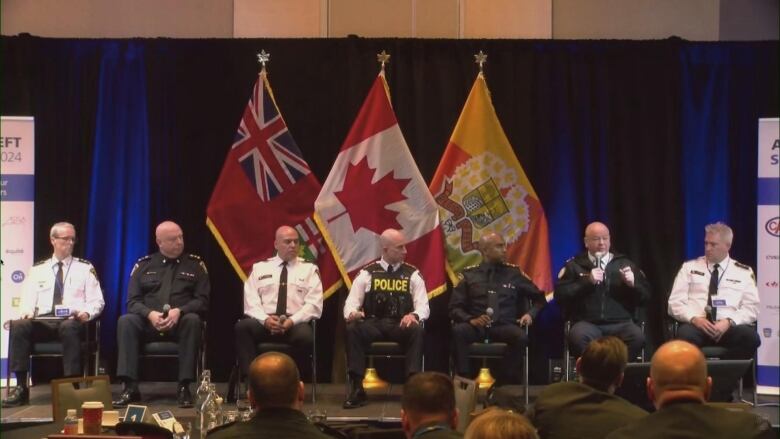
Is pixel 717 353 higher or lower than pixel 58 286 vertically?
lower

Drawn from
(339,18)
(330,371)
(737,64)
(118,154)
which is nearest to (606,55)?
(737,64)

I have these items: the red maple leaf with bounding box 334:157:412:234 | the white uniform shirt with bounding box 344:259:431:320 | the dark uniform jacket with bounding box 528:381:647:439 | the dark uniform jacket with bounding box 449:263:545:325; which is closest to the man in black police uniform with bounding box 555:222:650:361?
the dark uniform jacket with bounding box 449:263:545:325

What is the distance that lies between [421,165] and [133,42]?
2.52 metres

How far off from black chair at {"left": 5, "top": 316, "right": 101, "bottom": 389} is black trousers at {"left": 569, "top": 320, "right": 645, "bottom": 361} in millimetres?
3424

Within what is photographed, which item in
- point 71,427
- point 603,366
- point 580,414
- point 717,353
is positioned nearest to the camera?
point 580,414

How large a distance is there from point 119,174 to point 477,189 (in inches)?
113

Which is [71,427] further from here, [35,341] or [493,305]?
[493,305]

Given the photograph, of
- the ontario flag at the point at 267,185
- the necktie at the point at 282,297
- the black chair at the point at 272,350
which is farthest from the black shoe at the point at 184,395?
the ontario flag at the point at 267,185

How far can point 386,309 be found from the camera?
759 cm

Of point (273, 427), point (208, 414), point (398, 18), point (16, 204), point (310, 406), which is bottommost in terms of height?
point (310, 406)

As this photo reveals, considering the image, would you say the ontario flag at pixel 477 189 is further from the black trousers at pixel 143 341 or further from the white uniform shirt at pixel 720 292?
the black trousers at pixel 143 341

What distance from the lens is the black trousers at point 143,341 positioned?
23.9ft

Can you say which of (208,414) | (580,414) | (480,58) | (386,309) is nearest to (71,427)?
(208,414)

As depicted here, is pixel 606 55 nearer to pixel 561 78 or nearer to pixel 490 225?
pixel 561 78
